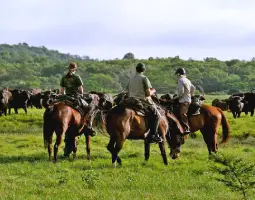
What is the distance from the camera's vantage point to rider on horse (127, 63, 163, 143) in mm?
14008

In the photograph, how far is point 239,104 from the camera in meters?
38.0

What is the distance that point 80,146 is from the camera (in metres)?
19.7

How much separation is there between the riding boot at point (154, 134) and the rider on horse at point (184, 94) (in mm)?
1500

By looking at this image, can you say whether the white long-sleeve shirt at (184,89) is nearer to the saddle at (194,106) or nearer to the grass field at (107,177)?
the saddle at (194,106)

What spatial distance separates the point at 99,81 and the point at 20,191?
113 metres

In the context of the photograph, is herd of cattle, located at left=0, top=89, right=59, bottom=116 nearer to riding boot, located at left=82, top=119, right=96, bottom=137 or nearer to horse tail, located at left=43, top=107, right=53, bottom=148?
riding boot, located at left=82, top=119, right=96, bottom=137

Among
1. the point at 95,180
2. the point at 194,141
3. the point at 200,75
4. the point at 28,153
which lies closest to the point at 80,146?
the point at 28,153

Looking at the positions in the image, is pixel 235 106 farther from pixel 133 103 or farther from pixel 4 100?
pixel 133 103

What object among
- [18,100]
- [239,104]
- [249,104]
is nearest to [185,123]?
[239,104]

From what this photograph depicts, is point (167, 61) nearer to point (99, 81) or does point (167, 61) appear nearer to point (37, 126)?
point (99, 81)

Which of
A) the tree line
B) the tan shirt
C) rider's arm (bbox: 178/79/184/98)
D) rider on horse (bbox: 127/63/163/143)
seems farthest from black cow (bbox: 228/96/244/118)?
the tree line

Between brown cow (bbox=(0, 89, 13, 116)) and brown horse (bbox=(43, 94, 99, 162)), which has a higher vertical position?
brown horse (bbox=(43, 94, 99, 162))

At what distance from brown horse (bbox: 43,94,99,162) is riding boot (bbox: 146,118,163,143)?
1.96m

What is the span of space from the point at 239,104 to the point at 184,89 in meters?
23.7
